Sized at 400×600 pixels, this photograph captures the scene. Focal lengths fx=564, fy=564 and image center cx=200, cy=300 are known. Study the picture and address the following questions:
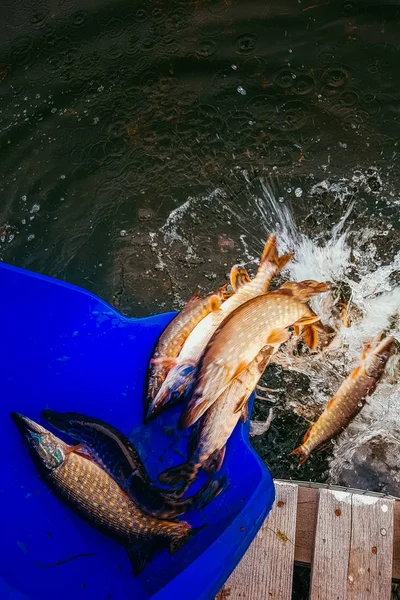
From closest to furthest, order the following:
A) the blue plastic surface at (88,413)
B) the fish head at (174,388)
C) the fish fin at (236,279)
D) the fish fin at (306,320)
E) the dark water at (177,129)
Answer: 1. the blue plastic surface at (88,413)
2. the fish head at (174,388)
3. the fish fin at (306,320)
4. the fish fin at (236,279)
5. the dark water at (177,129)

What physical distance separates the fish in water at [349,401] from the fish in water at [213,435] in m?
0.66

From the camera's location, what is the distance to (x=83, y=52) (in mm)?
4395

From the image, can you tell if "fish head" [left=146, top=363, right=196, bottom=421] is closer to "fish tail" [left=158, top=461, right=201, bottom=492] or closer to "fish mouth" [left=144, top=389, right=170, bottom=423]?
"fish mouth" [left=144, top=389, right=170, bottom=423]

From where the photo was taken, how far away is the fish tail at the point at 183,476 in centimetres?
252

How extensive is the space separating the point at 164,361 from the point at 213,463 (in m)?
0.53

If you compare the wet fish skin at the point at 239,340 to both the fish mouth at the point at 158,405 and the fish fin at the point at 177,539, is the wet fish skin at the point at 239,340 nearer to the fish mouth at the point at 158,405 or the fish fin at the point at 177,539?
the fish mouth at the point at 158,405

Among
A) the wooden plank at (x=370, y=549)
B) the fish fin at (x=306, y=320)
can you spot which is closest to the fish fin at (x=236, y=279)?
the fish fin at (x=306, y=320)

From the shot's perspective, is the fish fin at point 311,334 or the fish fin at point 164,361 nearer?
the fish fin at point 164,361

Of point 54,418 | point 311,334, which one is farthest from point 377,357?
point 54,418

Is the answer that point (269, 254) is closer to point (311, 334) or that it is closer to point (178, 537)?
point (311, 334)

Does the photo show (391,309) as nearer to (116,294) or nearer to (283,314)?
(283,314)

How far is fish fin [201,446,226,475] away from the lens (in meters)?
2.53

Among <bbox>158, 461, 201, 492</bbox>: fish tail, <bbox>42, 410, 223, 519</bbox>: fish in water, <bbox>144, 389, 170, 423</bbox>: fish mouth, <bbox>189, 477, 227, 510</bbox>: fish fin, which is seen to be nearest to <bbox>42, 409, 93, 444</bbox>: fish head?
<bbox>42, 410, 223, 519</bbox>: fish in water

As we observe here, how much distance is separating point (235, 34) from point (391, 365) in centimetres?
275
